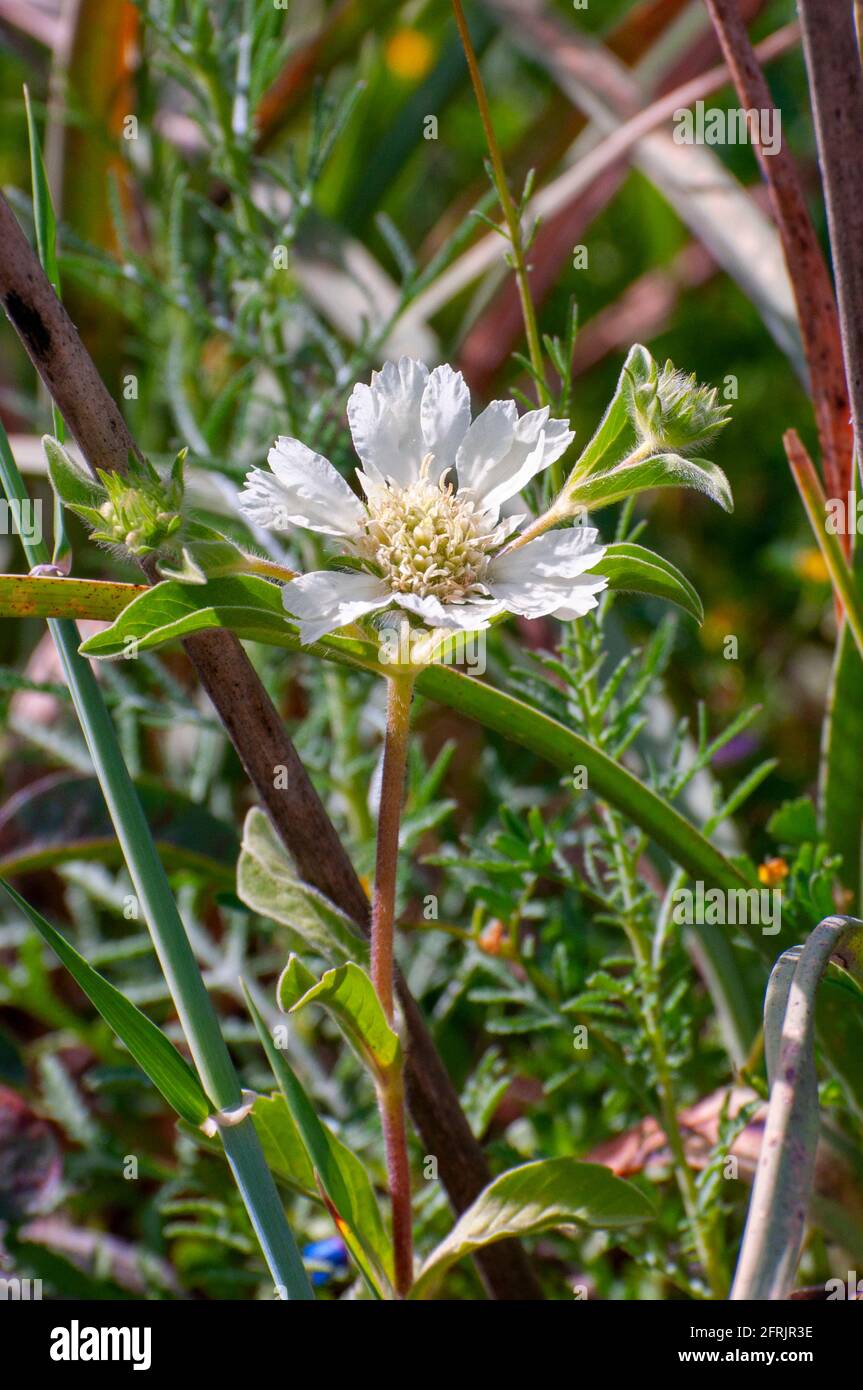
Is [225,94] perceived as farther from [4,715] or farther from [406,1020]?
[406,1020]

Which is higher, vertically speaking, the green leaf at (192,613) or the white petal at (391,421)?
the white petal at (391,421)

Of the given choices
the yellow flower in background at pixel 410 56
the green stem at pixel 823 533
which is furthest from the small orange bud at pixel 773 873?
the yellow flower in background at pixel 410 56

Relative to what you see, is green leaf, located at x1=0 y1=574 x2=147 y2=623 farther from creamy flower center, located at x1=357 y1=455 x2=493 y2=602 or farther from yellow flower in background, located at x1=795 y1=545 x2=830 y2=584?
yellow flower in background, located at x1=795 y1=545 x2=830 y2=584

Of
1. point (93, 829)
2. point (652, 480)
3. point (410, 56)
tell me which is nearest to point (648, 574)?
→ point (652, 480)

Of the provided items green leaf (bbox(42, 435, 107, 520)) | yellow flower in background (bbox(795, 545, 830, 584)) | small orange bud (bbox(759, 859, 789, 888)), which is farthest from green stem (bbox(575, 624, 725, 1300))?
yellow flower in background (bbox(795, 545, 830, 584))

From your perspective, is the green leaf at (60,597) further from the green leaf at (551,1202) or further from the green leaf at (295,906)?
the green leaf at (551,1202)
